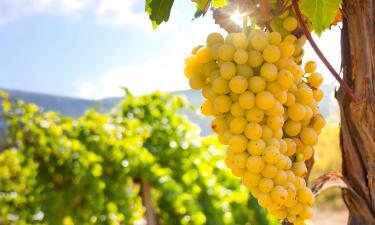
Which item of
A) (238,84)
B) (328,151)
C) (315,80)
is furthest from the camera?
(328,151)

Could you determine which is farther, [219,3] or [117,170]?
[117,170]

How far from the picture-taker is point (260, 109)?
621 millimetres

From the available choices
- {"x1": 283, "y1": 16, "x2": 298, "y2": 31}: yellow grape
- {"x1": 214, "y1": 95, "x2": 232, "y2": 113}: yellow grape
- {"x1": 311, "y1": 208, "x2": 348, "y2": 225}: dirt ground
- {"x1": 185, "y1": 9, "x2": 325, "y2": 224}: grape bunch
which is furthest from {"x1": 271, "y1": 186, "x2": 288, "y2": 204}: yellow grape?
{"x1": 311, "y1": 208, "x2": 348, "y2": 225}: dirt ground

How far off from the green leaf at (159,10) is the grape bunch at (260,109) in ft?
0.25

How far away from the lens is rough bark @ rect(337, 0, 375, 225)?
0.73m

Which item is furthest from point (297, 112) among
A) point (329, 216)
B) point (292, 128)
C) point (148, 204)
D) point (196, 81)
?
point (329, 216)

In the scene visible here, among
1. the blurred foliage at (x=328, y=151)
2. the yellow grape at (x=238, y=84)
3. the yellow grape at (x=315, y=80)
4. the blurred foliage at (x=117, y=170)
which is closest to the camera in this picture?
the yellow grape at (x=238, y=84)

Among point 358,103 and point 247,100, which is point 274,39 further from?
point 358,103

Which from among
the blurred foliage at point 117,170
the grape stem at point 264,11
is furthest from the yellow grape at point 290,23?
the blurred foliage at point 117,170

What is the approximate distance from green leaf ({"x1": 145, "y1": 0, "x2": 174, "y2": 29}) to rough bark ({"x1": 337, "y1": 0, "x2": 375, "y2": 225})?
24 cm

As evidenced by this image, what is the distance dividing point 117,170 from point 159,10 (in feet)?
7.08

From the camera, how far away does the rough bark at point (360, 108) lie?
728 millimetres

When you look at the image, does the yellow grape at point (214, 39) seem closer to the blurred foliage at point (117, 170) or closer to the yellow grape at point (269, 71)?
the yellow grape at point (269, 71)

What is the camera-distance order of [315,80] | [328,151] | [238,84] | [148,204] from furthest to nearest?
1. [328,151]
2. [148,204]
3. [315,80]
4. [238,84]
